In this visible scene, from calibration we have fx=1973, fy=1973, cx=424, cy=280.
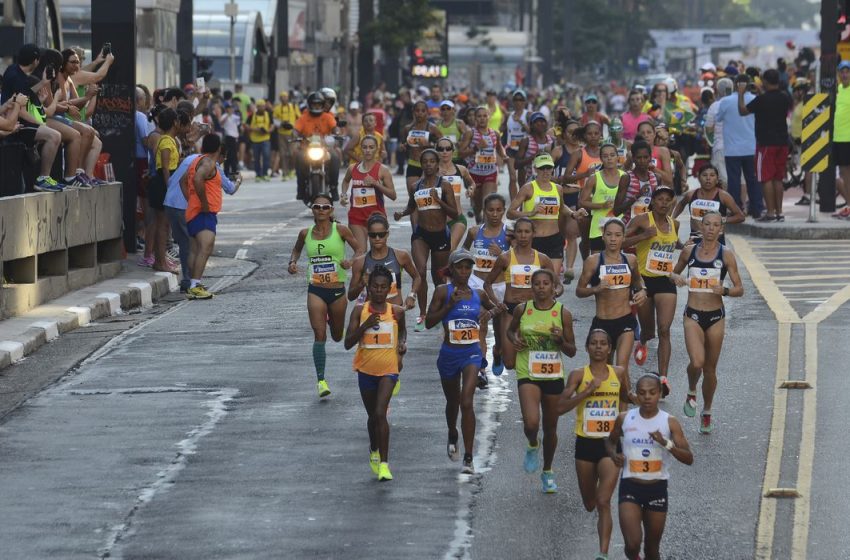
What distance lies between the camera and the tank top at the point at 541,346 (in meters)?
12.2

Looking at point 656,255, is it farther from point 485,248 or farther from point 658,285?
point 485,248

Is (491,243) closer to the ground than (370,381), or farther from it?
farther from it

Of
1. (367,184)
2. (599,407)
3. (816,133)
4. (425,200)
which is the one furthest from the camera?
(816,133)

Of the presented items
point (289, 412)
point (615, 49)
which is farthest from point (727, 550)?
point (615, 49)

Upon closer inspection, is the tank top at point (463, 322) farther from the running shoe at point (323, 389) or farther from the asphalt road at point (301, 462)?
the running shoe at point (323, 389)

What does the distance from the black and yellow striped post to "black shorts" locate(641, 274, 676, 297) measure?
12.3 metres

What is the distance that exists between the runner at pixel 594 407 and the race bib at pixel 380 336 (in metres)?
1.78

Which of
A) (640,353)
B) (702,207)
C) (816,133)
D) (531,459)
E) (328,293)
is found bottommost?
(531,459)

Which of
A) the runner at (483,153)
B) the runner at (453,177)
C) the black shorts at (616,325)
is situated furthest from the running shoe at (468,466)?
the runner at (483,153)

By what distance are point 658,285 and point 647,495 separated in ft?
18.5

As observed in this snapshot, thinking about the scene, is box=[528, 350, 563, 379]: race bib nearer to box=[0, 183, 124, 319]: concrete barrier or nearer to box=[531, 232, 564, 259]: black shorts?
box=[531, 232, 564, 259]: black shorts

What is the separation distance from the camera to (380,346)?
12680 mm

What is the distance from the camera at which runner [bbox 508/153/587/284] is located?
18.1 metres

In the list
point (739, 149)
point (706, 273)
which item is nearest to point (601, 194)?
point (706, 273)
